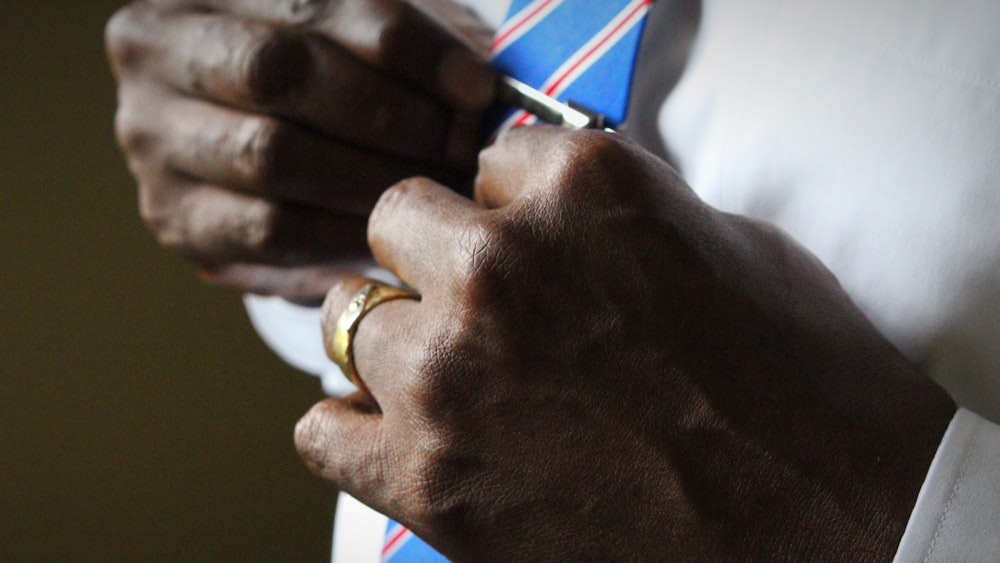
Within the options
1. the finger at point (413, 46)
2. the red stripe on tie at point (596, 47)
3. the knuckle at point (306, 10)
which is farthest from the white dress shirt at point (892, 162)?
the knuckle at point (306, 10)

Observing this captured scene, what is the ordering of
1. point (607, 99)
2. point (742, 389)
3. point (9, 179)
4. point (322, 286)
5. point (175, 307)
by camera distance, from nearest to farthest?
1. point (742, 389)
2. point (607, 99)
3. point (322, 286)
4. point (9, 179)
5. point (175, 307)

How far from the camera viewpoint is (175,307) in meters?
1.32

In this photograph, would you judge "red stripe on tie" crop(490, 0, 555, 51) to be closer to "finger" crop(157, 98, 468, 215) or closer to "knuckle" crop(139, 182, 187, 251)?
"finger" crop(157, 98, 468, 215)

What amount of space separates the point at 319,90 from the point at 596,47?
19cm

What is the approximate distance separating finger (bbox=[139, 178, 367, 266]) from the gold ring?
0.53 feet

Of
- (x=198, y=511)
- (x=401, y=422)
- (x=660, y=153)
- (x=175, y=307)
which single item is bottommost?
(x=198, y=511)

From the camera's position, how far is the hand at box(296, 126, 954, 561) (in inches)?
14.0

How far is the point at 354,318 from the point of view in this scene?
1.52 ft

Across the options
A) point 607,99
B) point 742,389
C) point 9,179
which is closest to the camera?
point 742,389

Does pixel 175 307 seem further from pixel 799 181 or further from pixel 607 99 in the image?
pixel 799 181

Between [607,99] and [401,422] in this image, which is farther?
A: [607,99]

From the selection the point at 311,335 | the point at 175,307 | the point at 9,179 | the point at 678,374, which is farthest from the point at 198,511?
the point at 678,374

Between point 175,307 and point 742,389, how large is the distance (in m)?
1.13

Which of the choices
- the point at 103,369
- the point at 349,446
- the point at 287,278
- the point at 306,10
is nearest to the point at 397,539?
the point at 349,446
